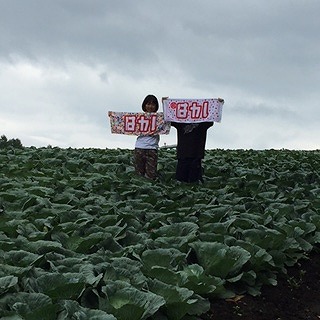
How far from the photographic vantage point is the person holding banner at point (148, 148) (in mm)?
10844

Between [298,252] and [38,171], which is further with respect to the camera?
[38,171]

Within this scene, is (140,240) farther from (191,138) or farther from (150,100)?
(150,100)

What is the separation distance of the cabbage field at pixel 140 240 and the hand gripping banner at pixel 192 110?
1.13 meters

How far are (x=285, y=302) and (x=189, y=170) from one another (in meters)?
5.33

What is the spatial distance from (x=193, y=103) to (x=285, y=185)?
2215 mm

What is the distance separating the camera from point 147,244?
6.00 m

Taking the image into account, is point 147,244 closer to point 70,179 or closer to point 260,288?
point 260,288

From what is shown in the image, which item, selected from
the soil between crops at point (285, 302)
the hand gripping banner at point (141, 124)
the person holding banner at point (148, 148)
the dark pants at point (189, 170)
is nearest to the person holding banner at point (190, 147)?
the dark pants at point (189, 170)

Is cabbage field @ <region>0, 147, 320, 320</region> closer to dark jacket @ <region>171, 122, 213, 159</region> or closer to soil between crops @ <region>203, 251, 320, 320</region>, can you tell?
soil between crops @ <region>203, 251, 320, 320</region>

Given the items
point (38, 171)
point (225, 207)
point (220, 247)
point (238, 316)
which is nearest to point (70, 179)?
point (38, 171)

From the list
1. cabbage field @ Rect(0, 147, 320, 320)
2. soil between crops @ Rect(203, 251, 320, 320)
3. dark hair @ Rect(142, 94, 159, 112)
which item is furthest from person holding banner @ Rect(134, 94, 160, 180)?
soil between crops @ Rect(203, 251, 320, 320)

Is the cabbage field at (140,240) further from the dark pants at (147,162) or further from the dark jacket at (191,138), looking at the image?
the dark jacket at (191,138)

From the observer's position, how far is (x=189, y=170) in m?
10.9

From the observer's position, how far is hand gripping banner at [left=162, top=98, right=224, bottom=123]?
409 inches
